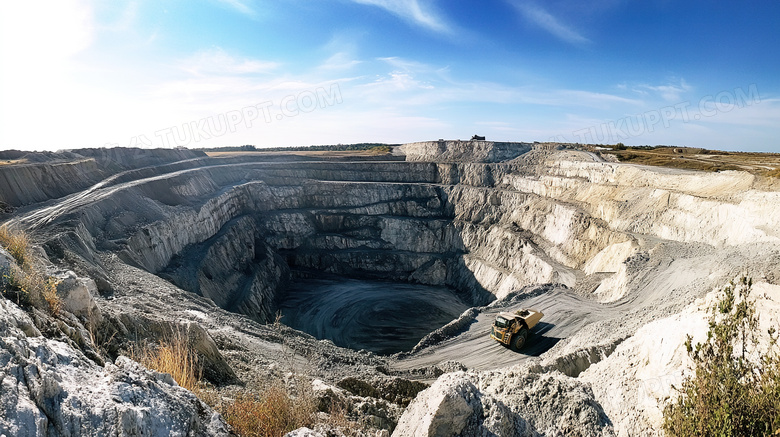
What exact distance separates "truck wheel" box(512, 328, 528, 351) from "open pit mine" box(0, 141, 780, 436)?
2.44 ft

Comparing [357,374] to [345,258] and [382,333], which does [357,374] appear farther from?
[345,258]

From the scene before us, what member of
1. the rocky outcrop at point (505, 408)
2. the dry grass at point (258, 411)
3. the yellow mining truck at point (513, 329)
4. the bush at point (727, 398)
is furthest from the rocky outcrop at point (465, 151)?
the dry grass at point (258, 411)

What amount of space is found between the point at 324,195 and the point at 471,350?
3689 centimetres

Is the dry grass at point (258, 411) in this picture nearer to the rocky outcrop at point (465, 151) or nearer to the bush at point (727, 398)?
the bush at point (727, 398)

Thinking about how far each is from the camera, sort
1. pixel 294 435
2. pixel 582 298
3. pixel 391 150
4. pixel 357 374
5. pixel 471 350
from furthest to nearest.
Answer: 1. pixel 391 150
2. pixel 582 298
3. pixel 471 350
4. pixel 357 374
5. pixel 294 435

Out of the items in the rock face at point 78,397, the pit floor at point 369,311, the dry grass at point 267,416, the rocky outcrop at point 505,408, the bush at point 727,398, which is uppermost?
the rock face at point 78,397

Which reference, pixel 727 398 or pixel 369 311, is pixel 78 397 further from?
pixel 369 311

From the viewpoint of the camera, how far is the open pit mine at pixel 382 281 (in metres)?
6.73

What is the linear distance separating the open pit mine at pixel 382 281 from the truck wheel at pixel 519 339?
74 cm

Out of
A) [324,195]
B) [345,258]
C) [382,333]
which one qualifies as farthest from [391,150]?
[382,333]

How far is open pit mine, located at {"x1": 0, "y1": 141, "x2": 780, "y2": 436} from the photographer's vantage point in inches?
265

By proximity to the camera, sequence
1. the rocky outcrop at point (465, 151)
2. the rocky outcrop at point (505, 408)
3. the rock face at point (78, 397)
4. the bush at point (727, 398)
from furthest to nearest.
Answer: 1. the rocky outcrop at point (465, 151)
2. the rocky outcrop at point (505, 408)
3. the bush at point (727, 398)
4. the rock face at point (78, 397)

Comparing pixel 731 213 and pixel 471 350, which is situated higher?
pixel 731 213

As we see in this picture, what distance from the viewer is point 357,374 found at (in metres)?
16.4
